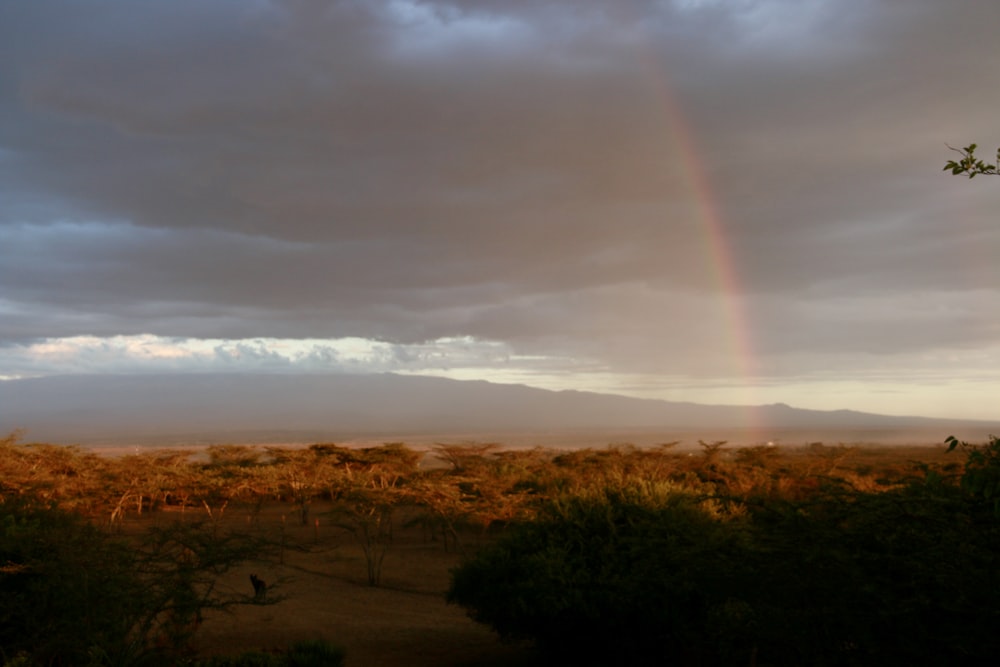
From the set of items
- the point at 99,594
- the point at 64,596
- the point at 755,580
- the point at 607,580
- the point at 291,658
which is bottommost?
the point at 291,658

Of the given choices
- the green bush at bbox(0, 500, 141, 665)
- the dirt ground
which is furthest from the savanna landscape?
the dirt ground

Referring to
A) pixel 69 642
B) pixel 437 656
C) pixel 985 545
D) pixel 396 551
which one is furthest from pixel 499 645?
pixel 396 551

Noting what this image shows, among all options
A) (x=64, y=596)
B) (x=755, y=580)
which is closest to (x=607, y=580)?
(x=755, y=580)

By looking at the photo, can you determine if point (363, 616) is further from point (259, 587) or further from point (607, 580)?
point (607, 580)

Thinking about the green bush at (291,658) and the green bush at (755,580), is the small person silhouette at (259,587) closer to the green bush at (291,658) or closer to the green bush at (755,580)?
the green bush at (291,658)

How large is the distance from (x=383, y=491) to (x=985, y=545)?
2382 cm

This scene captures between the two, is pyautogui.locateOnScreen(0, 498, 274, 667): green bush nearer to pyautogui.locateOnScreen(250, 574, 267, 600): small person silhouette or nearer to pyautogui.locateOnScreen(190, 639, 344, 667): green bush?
pyautogui.locateOnScreen(250, 574, 267, 600): small person silhouette

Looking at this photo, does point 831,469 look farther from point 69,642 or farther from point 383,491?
point 69,642

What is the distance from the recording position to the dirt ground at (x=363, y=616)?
18.6m

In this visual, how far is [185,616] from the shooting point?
1115cm

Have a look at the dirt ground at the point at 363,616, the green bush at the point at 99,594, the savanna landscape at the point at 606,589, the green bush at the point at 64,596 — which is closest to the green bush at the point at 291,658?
the savanna landscape at the point at 606,589

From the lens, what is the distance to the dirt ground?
18609mm

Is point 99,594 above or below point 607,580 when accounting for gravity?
above

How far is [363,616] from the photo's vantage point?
24.1m
